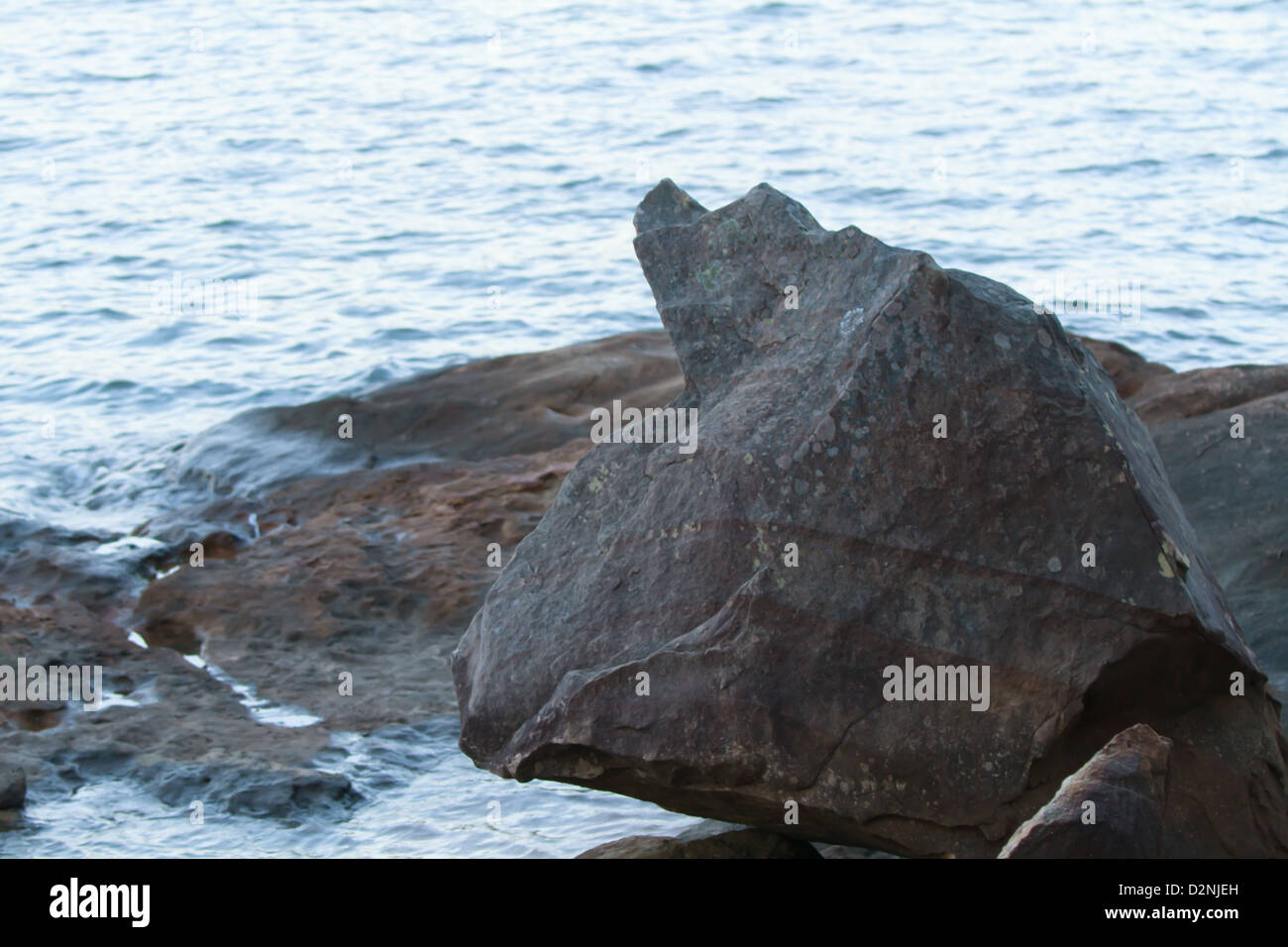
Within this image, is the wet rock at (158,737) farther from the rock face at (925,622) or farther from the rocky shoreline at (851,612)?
the rock face at (925,622)

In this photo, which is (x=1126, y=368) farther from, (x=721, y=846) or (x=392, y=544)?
(x=721, y=846)

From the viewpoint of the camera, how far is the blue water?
13.7 metres

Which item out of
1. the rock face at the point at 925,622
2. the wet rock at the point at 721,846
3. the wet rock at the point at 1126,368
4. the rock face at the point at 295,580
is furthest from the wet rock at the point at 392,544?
the wet rock at the point at 1126,368

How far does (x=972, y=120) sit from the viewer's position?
20.5 metres

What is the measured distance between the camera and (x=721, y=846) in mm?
5262

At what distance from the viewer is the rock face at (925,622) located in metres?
4.52

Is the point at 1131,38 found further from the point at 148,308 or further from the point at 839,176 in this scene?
the point at 148,308

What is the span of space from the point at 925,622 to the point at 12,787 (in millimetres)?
3705

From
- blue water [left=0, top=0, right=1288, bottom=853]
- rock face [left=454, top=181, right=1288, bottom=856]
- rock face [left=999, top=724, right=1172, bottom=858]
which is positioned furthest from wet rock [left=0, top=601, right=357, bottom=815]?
rock face [left=999, top=724, right=1172, bottom=858]

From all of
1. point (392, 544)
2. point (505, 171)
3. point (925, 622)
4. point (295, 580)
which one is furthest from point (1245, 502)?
point (505, 171)

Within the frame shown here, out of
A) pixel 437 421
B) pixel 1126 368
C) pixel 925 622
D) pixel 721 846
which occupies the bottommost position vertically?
pixel 721 846

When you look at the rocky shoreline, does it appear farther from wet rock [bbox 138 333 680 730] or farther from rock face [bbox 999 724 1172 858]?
wet rock [bbox 138 333 680 730]

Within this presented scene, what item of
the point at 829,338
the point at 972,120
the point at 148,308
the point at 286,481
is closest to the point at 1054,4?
the point at 972,120
